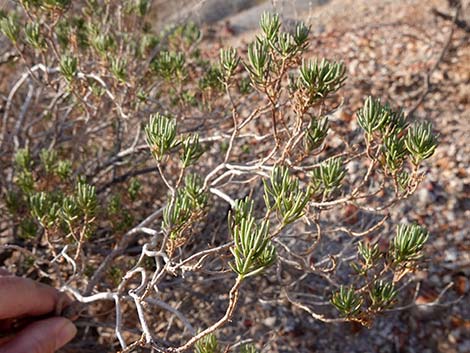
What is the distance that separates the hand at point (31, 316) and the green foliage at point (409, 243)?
1.33 metres

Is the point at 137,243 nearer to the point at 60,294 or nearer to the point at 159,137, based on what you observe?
the point at 60,294

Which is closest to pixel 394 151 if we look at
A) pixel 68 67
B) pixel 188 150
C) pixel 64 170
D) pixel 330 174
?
pixel 330 174

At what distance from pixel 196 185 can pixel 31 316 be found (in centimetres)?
102

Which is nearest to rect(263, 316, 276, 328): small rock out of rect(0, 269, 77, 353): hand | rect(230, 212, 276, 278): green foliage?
rect(0, 269, 77, 353): hand

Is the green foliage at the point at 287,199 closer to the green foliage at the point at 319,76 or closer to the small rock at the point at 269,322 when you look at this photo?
the green foliage at the point at 319,76

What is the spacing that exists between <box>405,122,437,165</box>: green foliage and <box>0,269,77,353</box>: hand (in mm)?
1483

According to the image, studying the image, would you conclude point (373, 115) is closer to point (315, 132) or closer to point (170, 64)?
point (315, 132)

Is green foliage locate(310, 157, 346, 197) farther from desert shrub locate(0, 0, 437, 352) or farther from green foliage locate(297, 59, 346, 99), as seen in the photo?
green foliage locate(297, 59, 346, 99)

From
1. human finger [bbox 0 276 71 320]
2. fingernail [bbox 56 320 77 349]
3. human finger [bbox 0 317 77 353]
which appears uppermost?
human finger [bbox 0 276 71 320]

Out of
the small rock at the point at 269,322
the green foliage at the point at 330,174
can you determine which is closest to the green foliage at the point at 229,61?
the green foliage at the point at 330,174

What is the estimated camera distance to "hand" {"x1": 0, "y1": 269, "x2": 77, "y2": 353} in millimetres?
1980

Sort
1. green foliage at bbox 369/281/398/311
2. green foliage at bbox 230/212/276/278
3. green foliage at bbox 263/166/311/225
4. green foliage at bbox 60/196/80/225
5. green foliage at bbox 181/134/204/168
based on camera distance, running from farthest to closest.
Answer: green foliage at bbox 60/196/80/225 → green foliage at bbox 369/281/398/311 → green foliage at bbox 181/134/204/168 → green foliage at bbox 263/166/311/225 → green foliage at bbox 230/212/276/278

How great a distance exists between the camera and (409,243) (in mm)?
1491

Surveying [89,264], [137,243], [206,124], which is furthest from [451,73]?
[89,264]
